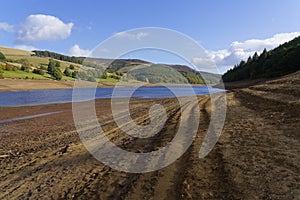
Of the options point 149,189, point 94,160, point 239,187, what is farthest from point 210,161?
point 94,160

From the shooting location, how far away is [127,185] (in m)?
6.16

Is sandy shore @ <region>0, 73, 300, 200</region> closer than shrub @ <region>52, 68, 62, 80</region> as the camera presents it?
Yes

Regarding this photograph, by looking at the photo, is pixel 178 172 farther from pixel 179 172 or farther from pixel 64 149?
pixel 64 149

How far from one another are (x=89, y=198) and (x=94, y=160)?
2802mm

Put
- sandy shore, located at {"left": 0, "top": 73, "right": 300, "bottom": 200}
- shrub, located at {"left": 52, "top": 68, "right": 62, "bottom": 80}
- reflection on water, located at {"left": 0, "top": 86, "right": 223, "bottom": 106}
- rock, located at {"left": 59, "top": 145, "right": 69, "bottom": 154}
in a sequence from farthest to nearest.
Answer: shrub, located at {"left": 52, "top": 68, "right": 62, "bottom": 80}
reflection on water, located at {"left": 0, "top": 86, "right": 223, "bottom": 106}
rock, located at {"left": 59, "top": 145, "right": 69, "bottom": 154}
sandy shore, located at {"left": 0, "top": 73, "right": 300, "bottom": 200}

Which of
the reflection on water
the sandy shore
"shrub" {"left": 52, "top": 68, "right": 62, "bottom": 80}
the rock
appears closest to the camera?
the sandy shore

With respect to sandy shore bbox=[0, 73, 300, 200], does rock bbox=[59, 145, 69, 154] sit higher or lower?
lower

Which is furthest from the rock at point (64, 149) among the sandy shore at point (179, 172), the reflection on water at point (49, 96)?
the reflection on water at point (49, 96)

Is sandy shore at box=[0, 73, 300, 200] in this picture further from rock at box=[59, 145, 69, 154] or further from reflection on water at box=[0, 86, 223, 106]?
reflection on water at box=[0, 86, 223, 106]

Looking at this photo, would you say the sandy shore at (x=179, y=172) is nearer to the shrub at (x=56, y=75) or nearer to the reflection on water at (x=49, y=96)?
the reflection on water at (x=49, y=96)

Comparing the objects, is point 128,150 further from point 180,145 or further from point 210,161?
point 210,161

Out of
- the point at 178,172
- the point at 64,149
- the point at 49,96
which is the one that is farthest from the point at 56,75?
the point at 178,172

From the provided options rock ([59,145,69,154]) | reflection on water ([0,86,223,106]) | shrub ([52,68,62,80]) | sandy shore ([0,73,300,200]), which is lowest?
reflection on water ([0,86,223,106])

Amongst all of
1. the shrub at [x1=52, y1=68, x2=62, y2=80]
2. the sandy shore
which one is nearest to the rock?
the sandy shore
